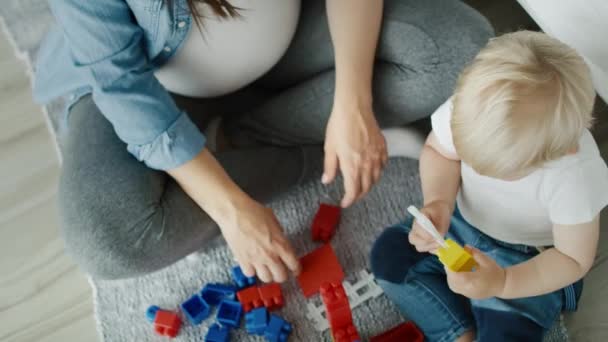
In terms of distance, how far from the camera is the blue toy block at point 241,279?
98 centimetres

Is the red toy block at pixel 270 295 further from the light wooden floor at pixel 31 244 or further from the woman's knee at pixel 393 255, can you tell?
the light wooden floor at pixel 31 244

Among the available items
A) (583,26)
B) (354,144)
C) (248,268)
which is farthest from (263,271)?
(583,26)

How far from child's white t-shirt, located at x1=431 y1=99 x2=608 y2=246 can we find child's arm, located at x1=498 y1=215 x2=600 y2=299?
0.9 inches

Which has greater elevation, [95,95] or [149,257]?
[95,95]

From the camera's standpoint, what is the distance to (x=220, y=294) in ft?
3.22

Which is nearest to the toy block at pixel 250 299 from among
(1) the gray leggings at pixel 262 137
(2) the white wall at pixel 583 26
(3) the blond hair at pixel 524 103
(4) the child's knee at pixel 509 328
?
(1) the gray leggings at pixel 262 137

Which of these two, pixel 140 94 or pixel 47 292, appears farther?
pixel 47 292

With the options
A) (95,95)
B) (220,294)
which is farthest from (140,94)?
(220,294)

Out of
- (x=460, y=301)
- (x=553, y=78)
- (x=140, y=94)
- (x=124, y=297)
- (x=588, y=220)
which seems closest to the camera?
(x=553, y=78)

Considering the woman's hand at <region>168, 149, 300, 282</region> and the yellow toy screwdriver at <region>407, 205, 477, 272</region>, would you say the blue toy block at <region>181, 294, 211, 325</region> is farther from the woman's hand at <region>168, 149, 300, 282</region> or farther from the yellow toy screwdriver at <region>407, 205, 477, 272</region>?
the yellow toy screwdriver at <region>407, 205, 477, 272</region>

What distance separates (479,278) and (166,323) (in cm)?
52

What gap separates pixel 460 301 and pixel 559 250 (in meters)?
0.21

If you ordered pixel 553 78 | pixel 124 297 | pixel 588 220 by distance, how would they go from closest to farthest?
1. pixel 553 78
2. pixel 588 220
3. pixel 124 297

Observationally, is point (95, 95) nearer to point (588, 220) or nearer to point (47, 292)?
point (47, 292)
